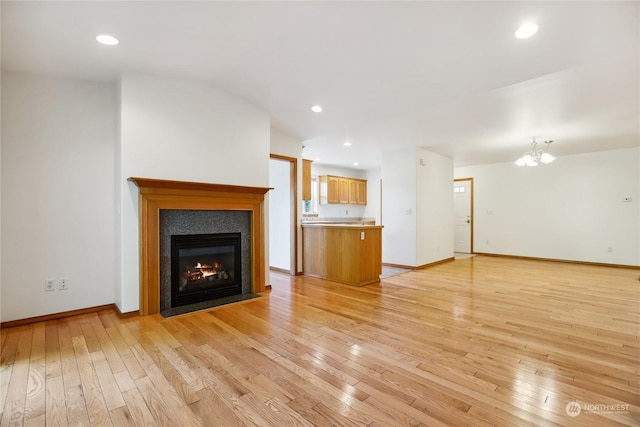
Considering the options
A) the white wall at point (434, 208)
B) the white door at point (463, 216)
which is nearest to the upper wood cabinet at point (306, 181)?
the white wall at point (434, 208)

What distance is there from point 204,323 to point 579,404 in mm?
3001

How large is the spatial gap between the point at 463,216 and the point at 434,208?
2.55 metres

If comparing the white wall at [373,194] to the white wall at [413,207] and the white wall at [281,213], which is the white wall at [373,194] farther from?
the white wall at [281,213]

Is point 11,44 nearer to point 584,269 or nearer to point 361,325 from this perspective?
point 361,325

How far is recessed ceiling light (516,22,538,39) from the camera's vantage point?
231cm

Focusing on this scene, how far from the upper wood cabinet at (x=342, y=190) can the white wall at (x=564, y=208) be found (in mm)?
3045

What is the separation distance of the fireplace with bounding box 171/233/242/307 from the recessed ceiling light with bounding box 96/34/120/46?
6.57 feet

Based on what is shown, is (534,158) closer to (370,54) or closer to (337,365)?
(370,54)

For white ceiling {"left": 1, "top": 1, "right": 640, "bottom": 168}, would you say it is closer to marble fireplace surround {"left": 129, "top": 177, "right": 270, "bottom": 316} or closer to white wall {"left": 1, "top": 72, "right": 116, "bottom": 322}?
white wall {"left": 1, "top": 72, "right": 116, "bottom": 322}

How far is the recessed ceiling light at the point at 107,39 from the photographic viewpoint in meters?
2.57

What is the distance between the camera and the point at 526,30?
2.37m

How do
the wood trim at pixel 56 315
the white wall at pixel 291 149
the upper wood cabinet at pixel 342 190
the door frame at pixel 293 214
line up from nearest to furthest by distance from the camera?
1. the wood trim at pixel 56 315
2. the white wall at pixel 291 149
3. the door frame at pixel 293 214
4. the upper wood cabinet at pixel 342 190

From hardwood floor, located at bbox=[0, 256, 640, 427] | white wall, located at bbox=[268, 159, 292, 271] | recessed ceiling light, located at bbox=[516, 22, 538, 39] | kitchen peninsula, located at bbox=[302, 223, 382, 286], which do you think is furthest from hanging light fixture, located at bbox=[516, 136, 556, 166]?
white wall, located at bbox=[268, 159, 292, 271]

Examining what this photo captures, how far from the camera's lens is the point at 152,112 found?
3340mm
